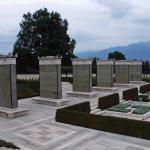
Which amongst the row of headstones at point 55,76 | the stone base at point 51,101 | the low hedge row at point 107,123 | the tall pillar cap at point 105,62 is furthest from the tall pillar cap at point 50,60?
the tall pillar cap at point 105,62

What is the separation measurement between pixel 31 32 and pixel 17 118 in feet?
132

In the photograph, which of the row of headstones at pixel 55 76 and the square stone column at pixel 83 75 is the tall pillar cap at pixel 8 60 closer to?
the row of headstones at pixel 55 76

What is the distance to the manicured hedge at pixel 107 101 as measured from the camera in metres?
20.9

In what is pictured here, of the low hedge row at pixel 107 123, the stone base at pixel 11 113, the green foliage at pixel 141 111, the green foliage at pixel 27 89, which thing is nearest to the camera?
the low hedge row at pixel 107 123

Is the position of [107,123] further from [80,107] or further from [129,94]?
[129,94]

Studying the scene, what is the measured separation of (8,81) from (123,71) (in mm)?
19402

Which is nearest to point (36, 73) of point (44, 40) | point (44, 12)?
point (44, 40)

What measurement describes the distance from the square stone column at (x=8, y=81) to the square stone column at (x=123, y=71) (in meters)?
18.9

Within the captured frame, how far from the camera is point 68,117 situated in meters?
16.5

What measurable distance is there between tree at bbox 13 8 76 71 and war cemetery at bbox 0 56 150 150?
27.8 meters

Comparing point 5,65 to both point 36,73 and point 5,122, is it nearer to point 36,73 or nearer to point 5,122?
point 5,122

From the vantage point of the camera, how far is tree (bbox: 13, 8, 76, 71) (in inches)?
2142

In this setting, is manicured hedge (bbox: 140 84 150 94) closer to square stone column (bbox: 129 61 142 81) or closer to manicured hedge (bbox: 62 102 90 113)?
square stone column (bbox: 129 61 142 81)

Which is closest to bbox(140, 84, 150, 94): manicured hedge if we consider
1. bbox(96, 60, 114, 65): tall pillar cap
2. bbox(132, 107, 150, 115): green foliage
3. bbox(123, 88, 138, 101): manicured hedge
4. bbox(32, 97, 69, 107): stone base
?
bbox(123, 88, 138, 101): manicured hedge
